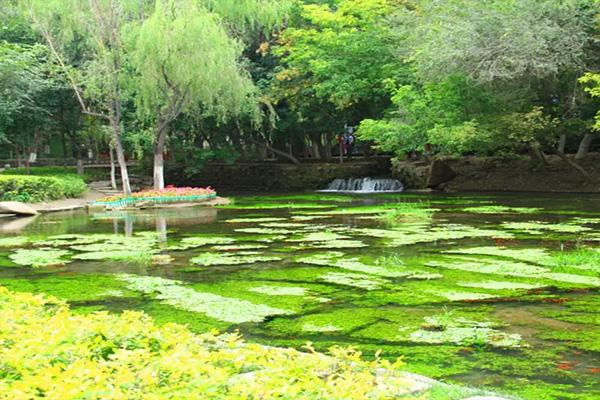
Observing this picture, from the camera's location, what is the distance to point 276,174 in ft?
110

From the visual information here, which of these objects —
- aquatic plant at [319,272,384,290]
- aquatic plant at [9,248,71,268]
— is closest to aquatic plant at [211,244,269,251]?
aquatic plant at [9,248,71,268]

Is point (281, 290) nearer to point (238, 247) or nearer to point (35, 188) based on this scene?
point (238, 247)

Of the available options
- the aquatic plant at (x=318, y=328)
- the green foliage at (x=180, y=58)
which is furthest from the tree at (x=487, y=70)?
the aquatic plant at (x=318, y=328)

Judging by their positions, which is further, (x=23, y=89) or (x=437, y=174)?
(x=437, y=174)

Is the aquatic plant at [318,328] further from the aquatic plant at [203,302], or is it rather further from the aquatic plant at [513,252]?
the aquatic plant at [513,252]

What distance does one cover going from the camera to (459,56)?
1911cm

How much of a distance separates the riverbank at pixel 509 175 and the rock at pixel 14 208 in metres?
16.5

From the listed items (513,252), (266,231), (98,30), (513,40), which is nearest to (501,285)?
(513,252)

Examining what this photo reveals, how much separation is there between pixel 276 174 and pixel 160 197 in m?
12.2

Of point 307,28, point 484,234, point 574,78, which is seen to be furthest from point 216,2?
point 484,234

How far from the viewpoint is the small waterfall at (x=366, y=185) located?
29406 millimetres

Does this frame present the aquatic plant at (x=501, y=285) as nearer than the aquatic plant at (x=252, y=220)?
Yes

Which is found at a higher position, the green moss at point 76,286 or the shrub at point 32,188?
the shrub at point 32,188

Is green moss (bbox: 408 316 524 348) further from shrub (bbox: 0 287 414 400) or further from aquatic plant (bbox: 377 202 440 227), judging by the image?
aquatic plant (bbox: 377 202 440 227)
